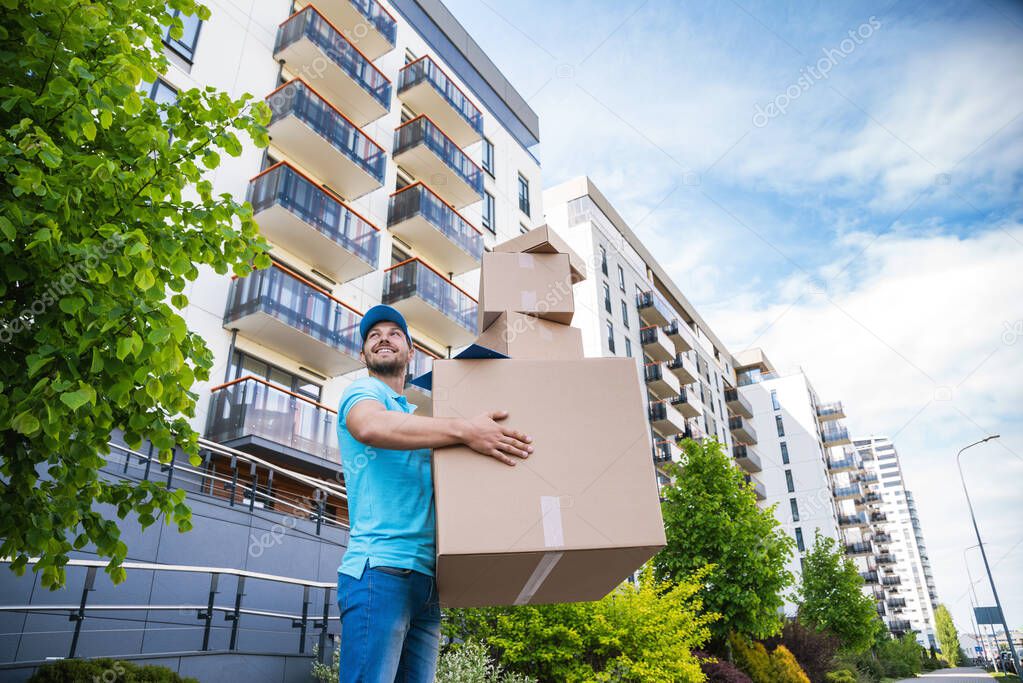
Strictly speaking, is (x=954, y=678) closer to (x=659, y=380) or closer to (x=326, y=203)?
(x=659, y=380)

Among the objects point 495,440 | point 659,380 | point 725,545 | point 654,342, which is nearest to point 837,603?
point 659,380

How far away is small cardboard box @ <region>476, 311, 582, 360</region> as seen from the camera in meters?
2.96

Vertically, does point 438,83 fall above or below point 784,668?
above

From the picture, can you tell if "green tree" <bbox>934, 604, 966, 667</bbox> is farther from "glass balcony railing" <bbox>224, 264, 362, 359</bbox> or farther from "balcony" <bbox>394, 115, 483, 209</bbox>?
"glass balcony railing" <bbox>224, 264, 362, 359</bbox>

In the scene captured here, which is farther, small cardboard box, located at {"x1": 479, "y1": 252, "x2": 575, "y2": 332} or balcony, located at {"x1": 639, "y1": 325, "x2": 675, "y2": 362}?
balcony, located at {"x1": 639, "y1": 325, "x2": 675, "y2": 362}

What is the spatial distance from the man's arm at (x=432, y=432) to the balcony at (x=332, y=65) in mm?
17039

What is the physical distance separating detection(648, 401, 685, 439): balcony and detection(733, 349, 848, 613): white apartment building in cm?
2324

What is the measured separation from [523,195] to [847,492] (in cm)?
5858

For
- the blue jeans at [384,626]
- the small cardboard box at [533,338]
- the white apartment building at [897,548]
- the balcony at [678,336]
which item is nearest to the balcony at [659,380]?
the balcony at [678,336]

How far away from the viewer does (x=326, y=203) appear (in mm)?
16125

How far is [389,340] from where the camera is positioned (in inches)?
101

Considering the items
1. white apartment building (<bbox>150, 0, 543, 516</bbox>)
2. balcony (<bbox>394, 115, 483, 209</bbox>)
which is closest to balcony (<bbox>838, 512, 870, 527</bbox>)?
white apartment building (<bbox>150, 0, 543, 516</bbox>)

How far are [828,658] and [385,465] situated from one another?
906 inches

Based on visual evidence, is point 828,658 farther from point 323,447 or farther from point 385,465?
point 385,465
